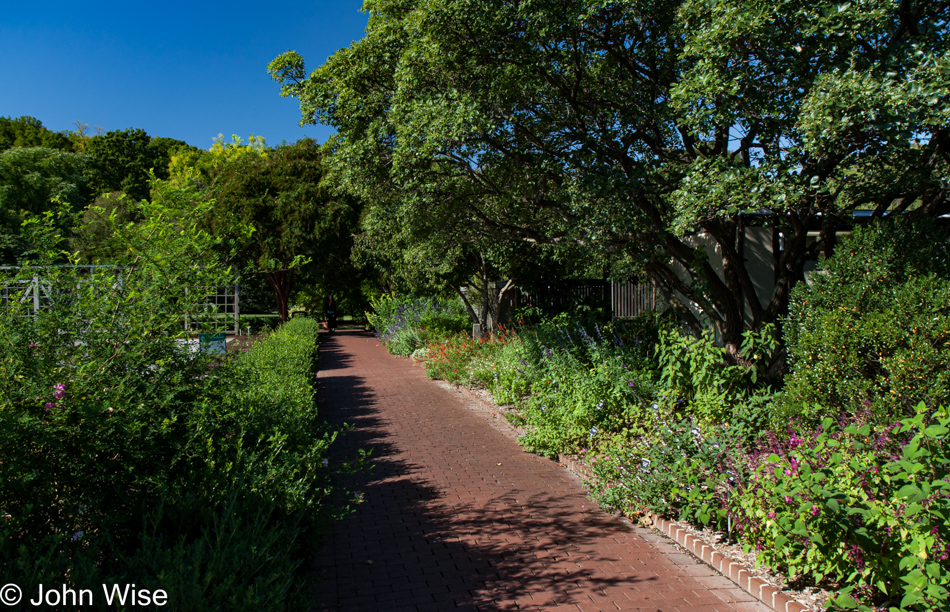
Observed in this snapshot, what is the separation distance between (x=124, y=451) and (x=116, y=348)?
638 millimetres

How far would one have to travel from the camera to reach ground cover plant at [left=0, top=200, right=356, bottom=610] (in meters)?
2.62

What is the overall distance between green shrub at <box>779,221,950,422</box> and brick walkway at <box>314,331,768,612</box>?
1.80 metres

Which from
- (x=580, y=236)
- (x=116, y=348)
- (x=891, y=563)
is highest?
(x=580, y=236)

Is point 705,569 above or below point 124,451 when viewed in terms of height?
below

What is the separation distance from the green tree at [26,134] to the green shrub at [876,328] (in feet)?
199

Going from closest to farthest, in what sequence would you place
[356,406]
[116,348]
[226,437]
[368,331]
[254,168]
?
1. [116,348]
2. [226,437]
3. [356,406]
4. [254,168]
5. [368,331]

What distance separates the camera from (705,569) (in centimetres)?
416

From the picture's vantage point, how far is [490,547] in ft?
14.9

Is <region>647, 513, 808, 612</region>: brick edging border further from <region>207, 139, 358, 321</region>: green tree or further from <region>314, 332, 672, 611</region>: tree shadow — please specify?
<region>207, 139, 358, 321</region>: green tree

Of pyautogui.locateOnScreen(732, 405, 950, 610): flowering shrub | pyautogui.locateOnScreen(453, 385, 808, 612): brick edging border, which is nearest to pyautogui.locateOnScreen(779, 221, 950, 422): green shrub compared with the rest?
pyautogui.locateOnScreen(732, 405, 950, 610): flowering shrub

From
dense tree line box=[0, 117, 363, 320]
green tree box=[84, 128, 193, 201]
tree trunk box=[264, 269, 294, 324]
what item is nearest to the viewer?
dense tree line box=[0, 117, 363, 320]

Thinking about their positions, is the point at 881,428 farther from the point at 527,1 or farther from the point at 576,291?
the point at 576,291

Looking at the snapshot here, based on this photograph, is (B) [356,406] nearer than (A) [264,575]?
No

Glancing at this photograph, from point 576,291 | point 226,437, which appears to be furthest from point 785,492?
point 576,291
